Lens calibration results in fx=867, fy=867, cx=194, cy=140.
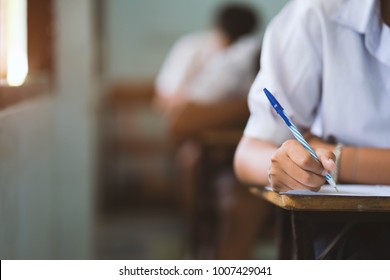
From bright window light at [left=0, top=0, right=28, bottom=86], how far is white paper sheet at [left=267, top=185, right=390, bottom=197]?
57.2 inches

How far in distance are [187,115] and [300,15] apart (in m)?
2.13

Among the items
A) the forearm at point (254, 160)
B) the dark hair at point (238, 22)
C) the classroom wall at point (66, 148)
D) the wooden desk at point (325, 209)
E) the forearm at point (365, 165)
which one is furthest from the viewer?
the dark hair at point (238, 22)

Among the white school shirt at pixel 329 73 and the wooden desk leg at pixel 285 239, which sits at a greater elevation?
the white school shirt at pixel 329 73

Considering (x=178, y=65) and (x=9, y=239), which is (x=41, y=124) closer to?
(x=9, y=239)

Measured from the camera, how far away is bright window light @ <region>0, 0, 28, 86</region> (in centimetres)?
274

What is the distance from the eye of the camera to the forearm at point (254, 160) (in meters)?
1.55

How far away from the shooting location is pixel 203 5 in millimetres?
7051

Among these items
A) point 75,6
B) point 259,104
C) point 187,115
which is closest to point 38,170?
point 187,115

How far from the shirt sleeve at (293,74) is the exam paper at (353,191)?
0.24 m

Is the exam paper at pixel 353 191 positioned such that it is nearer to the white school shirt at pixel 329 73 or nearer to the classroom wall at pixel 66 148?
the white school shirt at pixel 329 73

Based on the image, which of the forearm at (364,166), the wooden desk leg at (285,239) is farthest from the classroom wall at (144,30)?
the forearm at (364,166)

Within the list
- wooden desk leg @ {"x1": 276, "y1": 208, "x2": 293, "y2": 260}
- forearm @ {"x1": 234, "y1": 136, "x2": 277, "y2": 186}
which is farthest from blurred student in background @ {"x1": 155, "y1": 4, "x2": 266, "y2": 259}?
forearm @ {"x1": 234, "y1": 136, "x2": 277, "y2": 186}

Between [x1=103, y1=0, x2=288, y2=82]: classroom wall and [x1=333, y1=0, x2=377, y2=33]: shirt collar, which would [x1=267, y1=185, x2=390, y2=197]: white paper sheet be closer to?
[x1=333, y1=0, x2=377, y2=33]: shirt collar

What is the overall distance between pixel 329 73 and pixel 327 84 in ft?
0.07
